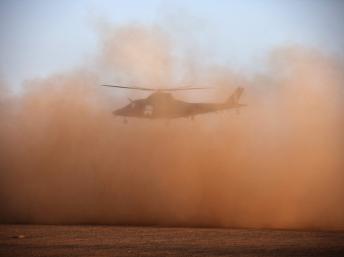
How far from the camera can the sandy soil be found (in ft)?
33.4

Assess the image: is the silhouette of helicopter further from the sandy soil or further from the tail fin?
the sandy soil

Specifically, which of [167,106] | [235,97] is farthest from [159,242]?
[235,97]

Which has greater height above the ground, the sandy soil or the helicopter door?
the helicopter door

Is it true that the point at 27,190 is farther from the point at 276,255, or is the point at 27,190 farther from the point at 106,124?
the point at 276,255

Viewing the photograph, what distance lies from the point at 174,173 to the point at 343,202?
5.37 meters

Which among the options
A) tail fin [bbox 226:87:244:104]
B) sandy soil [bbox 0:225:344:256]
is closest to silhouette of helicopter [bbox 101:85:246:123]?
tail fin [bbox 226:87:244:104]

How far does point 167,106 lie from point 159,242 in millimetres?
9123

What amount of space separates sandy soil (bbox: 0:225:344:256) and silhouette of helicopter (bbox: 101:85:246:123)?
251 inches

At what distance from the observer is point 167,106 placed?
65.8 ft

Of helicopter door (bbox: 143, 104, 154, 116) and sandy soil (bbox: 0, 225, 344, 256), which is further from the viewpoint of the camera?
helicopter door (bbox: 143, 104, 154, 116)

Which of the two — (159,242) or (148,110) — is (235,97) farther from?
(159,242)

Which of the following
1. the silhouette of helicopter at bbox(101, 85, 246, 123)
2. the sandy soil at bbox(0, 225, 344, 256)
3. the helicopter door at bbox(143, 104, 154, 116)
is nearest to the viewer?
the sandy soil at bbox(0, 225, 344, 256)

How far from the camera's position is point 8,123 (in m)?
20.8

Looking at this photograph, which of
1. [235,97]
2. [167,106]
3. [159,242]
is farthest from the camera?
[167,106]
